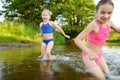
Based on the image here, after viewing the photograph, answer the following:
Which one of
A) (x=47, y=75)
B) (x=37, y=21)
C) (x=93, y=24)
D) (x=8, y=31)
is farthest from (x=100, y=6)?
(x=37, y=21)

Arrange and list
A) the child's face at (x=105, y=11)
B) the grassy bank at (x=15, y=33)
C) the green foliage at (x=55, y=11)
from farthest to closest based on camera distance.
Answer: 1. the green foliage at (x=55, y=11)
2. the grassy bank at (x=15, y=33)
3. the child's face at (x=105, y=11)

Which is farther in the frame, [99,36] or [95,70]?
[99,36]

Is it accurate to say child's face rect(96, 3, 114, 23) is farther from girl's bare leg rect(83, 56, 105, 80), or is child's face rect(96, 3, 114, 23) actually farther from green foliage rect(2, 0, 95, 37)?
green foliage rect(2, 0, 95, 37)

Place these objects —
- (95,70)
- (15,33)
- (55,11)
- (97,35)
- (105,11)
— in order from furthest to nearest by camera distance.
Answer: (55,11) < (15,33) < (97,35) < (95,70) < (105,11)

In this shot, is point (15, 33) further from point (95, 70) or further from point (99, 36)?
point (95, 70)

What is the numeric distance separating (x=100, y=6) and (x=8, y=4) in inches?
1470

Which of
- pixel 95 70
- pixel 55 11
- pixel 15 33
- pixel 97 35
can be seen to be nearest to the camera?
pixel 95 70

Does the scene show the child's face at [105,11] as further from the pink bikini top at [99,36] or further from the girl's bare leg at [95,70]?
the girl's bare leg at [95,70]

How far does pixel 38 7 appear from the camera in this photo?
1521 inches

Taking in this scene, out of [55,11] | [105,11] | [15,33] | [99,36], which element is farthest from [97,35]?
[55,11]

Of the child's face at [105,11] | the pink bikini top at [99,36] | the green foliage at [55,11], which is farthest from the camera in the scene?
the green foliage at [55,11]

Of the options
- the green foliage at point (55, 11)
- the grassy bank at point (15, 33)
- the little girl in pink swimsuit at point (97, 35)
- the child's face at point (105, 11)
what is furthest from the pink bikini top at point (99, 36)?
the green foliage at point (55, 11)

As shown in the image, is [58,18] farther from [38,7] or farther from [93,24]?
[93,24]

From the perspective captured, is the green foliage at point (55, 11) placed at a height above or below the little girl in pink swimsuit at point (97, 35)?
below
